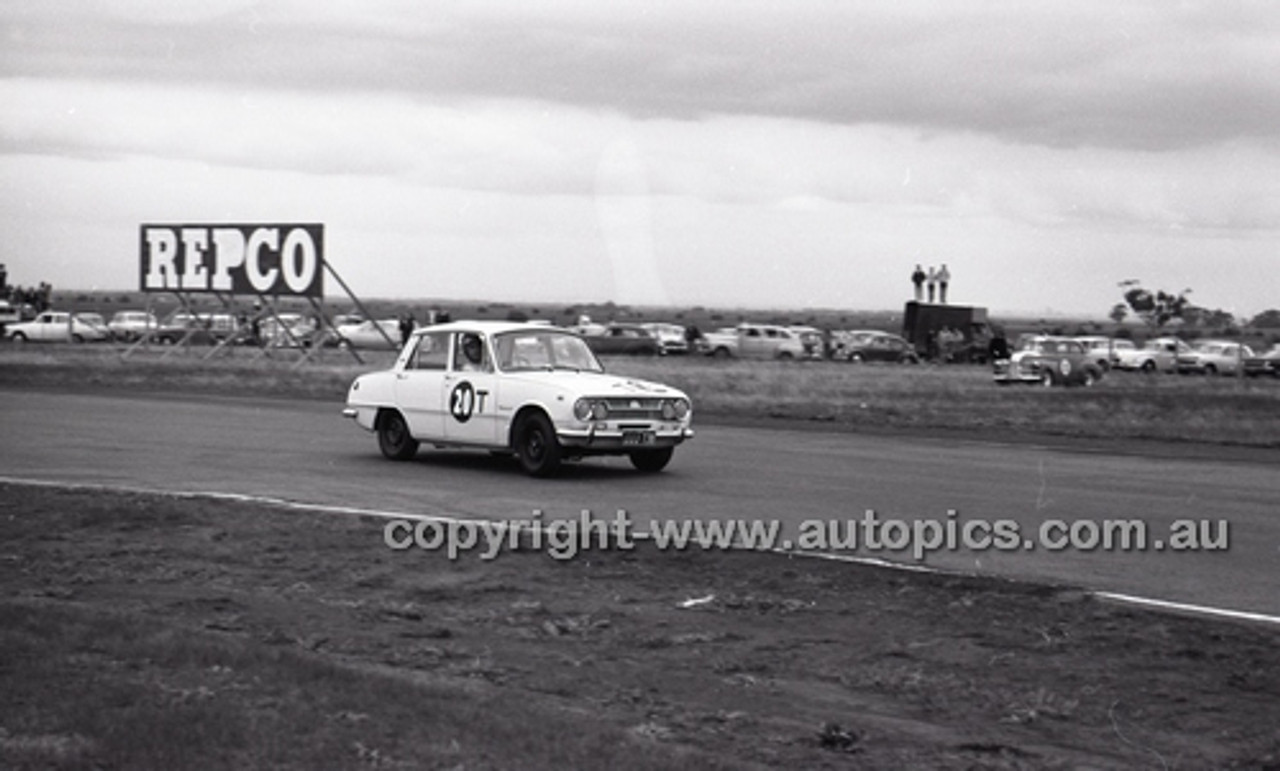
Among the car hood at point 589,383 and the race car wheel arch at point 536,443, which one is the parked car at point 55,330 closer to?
the car hood at point 589,383

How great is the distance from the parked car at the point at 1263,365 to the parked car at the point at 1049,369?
13.1 m

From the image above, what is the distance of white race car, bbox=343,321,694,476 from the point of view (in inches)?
636

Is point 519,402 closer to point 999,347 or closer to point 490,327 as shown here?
point 490,327


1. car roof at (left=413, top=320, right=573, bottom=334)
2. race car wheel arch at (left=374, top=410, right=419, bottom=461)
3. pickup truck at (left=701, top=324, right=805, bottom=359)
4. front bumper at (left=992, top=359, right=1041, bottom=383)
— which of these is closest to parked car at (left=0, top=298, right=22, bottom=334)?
pickup truck at (left=701, top=324, right=805, bottom=359)

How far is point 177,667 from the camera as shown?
6.97 meters

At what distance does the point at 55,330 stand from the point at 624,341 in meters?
22.2

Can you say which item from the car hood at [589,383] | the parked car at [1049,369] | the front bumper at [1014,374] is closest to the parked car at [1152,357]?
the parked car at [1049,369]

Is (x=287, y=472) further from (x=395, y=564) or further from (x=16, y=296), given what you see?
(x=16, y=296)

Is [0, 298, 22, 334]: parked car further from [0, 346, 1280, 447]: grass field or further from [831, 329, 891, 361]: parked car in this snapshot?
[831, 329, 891, 361]: parked car

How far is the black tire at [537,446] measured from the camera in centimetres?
1612

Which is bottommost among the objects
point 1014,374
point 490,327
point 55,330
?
point 55,330

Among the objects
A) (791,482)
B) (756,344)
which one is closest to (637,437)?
(791,482)

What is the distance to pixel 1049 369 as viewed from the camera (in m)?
44.5

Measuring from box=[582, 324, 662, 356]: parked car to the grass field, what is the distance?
1027 cm
